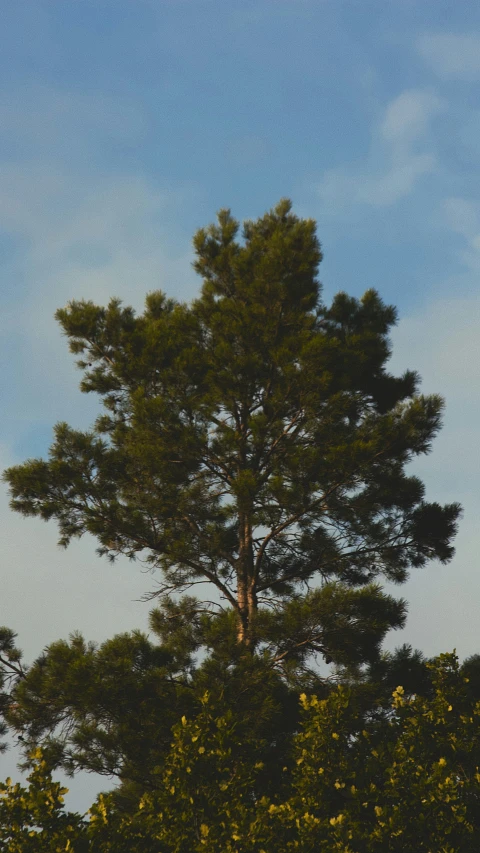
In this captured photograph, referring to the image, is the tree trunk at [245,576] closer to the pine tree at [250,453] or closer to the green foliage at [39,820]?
the pine tree at [250,453]

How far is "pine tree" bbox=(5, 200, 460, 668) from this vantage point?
564 inches

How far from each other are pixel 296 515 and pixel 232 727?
5166mm

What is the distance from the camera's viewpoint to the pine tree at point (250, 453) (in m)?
14.3

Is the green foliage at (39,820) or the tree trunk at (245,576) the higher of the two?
the tree trunk at (245,576)

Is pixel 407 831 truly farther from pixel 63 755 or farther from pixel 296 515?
pixel 296 515

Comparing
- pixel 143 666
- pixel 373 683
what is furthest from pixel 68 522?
pixel 373 683

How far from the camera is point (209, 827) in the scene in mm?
8883

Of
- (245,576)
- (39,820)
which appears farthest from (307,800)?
(245,576)

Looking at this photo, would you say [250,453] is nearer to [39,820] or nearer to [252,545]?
[252,545]

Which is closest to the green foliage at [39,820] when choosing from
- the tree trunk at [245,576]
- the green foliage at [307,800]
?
the green foliage at [307,800]

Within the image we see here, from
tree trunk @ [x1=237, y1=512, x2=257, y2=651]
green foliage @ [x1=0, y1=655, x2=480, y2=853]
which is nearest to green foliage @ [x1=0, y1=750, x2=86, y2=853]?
green foliage @ [x1=0, y1=655, x2=480, y2=853]

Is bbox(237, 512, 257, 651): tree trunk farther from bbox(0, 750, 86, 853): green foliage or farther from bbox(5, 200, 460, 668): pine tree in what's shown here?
bbox(0, 750, 86, 853): green foliage

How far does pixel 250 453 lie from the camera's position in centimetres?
1495

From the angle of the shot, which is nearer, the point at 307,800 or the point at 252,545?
the point at 307,800
